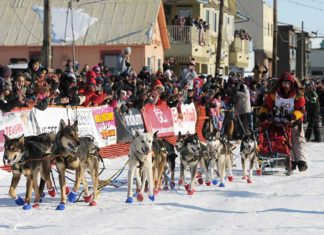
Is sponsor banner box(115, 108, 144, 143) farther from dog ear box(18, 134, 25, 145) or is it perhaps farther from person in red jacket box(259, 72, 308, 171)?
dog ear box(18, 134, 25, 145)

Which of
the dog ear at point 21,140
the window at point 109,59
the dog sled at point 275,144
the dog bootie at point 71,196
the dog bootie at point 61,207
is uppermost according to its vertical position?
the window at point 109,59

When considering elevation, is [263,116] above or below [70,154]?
above

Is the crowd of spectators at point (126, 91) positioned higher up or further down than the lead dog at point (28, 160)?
higher up

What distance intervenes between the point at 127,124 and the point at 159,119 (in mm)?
1826

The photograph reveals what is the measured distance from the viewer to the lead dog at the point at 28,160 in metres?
8.30

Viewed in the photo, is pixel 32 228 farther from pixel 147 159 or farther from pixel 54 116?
pixel 54 116

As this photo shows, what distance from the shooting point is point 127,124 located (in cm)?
1556

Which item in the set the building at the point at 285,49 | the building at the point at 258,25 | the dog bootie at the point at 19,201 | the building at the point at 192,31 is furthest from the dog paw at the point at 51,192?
the building at the point at 285,49

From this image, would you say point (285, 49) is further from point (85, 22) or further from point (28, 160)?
point (28, 160)

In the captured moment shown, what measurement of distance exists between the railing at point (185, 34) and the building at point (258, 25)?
26595mm

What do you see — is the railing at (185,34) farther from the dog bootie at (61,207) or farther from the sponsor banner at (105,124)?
the dog bootie at (61,207)

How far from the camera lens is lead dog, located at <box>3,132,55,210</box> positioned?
830cm

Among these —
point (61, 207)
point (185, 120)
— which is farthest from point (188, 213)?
point (185, 120)

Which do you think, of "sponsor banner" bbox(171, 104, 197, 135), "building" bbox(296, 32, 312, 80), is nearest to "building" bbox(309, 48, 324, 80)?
"building" bbox(296, 32, 312, 80)
